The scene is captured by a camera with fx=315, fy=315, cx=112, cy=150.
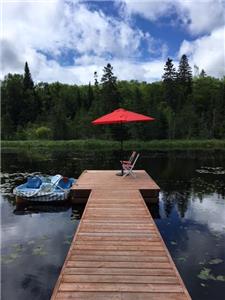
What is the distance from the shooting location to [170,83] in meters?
42.4

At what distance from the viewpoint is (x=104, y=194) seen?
27.6 ft

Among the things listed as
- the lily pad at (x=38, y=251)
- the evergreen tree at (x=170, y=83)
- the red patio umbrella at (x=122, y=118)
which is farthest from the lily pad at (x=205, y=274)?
the evergreen tree at (x=170, y=83)

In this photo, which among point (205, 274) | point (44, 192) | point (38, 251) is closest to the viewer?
point (205, 274)

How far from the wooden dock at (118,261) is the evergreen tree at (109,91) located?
32.9 m

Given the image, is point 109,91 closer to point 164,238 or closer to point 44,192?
point 44,192

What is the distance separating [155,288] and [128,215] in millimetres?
2938

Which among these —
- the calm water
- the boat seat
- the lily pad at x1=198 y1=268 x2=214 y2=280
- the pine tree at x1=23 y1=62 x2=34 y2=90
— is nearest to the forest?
the pine tree at x1=23 y1=62 x2=34 y2=90

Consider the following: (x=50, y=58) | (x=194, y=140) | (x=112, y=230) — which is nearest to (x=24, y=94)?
(x=50, y=58)

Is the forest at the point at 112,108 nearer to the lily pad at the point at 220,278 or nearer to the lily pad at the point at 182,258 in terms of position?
the lily pad at the point at 182,258

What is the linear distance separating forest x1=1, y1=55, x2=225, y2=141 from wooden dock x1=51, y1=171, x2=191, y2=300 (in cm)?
2699

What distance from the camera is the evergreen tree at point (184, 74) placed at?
44.9 meters

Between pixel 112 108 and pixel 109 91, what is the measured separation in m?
2.69

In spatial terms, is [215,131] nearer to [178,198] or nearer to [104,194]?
[178,198]

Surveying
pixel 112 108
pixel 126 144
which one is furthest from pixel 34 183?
pixel 112 108
